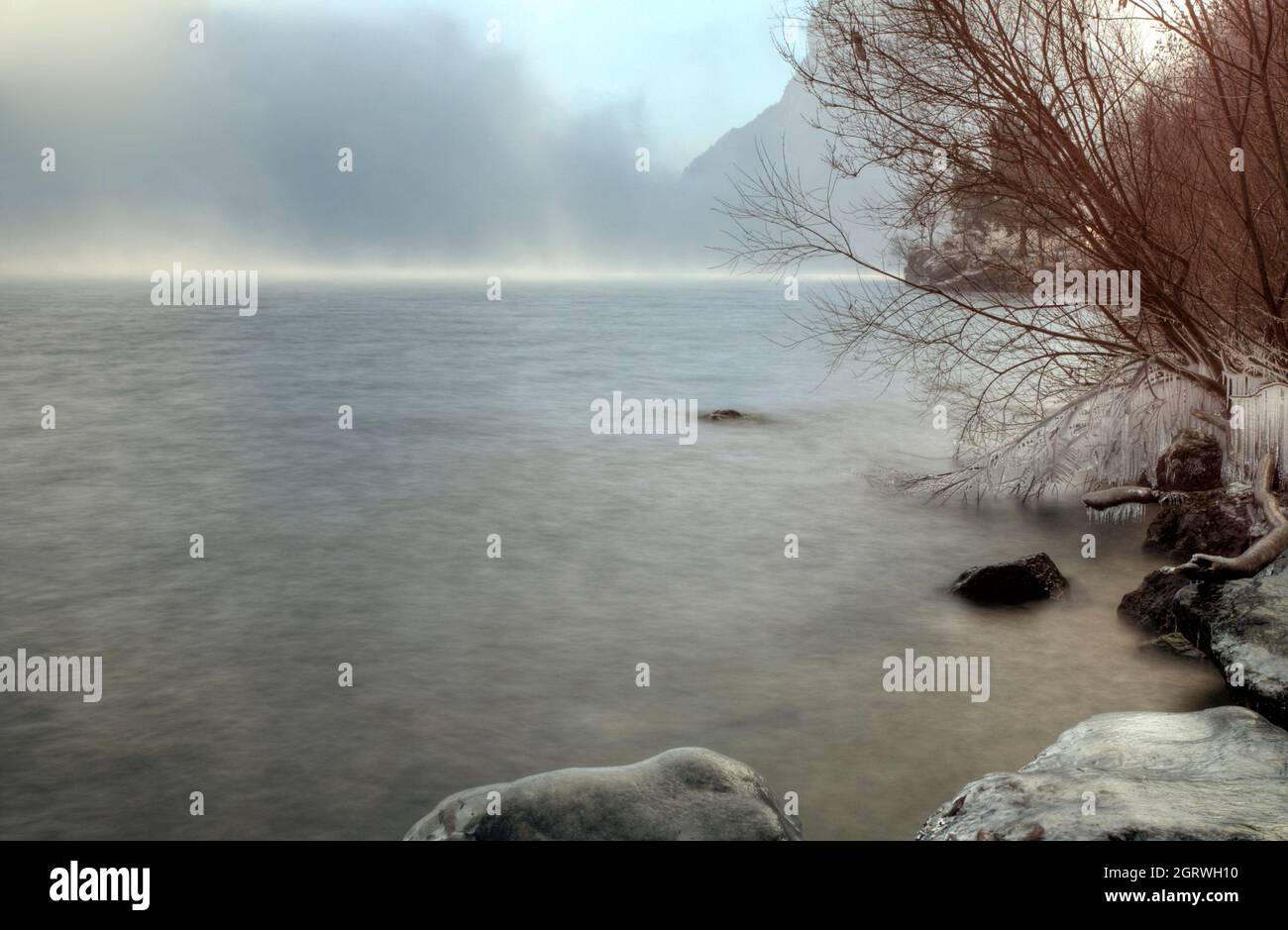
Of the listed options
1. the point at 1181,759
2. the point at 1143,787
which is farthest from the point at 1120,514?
the point at 1143,787

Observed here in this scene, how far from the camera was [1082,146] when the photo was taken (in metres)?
8.98

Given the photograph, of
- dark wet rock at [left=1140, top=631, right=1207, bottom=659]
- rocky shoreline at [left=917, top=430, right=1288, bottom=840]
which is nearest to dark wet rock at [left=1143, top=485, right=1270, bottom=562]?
rocky shoreline at [left=917, top=430, right=1288, bottom=840]

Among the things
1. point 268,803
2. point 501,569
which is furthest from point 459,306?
point 268,803

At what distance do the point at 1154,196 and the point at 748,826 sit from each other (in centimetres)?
737

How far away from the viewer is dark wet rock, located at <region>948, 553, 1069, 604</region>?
9047 mm

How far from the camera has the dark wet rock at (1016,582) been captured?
29.7ft

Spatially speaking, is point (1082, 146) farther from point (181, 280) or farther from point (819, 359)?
point (181, 280)

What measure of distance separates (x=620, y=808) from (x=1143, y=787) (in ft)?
7.34

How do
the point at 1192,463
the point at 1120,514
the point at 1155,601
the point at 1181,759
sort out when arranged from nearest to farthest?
the point at 1181,759, the point at 1155,601, the point at 1192,463, the point at 1120,514

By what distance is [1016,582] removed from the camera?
906cm

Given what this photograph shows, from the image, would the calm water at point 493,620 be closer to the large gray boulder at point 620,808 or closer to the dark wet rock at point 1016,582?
the dark wet rock at point 1016,582

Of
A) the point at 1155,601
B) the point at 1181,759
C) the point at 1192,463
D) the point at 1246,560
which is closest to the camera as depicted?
the point at 1181,759

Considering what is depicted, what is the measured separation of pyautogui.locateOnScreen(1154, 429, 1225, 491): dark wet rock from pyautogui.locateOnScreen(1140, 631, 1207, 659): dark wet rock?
10.4 ft

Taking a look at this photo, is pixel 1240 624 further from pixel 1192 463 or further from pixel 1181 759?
pixel 1192 463
